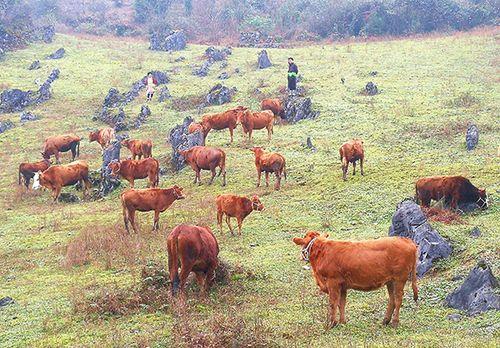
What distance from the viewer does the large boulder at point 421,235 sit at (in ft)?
40.9

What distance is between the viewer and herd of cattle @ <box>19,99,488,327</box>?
9.40 metres

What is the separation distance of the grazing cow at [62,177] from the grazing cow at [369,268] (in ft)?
55.8

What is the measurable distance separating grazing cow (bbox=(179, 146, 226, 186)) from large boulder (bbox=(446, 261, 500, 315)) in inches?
565

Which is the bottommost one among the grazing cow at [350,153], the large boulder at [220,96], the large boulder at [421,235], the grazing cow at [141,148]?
the grazing cow at [141,148]

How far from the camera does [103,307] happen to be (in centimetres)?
1126

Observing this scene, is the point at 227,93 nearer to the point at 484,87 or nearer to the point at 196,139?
the point at 196,139

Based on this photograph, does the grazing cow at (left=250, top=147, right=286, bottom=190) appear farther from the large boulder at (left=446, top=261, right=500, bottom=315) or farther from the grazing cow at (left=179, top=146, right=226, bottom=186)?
the large boulder at (left=446, top=261, right=500, bottom=315)

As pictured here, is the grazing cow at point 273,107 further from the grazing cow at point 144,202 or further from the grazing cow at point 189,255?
the grazing cow at point 189,255

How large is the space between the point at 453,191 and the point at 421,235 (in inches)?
156

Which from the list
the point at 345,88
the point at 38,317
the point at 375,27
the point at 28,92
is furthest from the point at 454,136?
the point at 375,27

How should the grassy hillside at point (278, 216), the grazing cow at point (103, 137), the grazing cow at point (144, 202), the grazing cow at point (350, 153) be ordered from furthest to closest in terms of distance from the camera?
1. the grazing cow at point (103, 137)
2. the grazing cow at point (350, 153)
3. the grazing cow at point (144, 202)
4. the grassy hillside at point (278, 216)

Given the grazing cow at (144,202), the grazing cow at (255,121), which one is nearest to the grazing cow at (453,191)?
the grazing cow at (144,202)

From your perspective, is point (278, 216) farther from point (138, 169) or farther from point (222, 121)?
point (222, 121)

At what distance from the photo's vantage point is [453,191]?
53.4 feet
